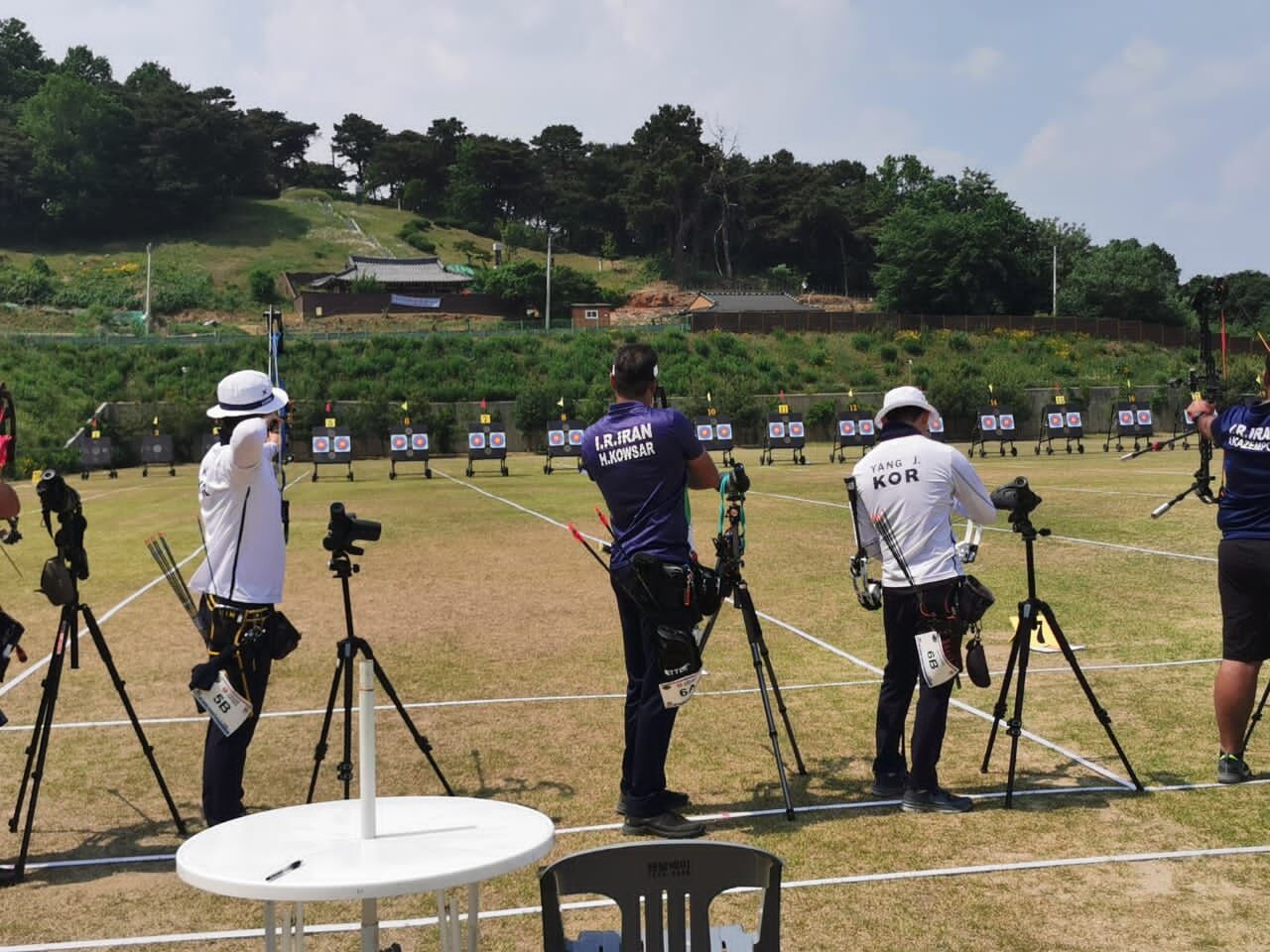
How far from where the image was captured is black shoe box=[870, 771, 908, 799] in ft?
20.3

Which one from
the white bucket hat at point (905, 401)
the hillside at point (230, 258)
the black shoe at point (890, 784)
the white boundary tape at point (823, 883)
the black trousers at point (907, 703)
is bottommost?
the white boundary tape at point (823, 883)

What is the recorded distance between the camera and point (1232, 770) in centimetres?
611

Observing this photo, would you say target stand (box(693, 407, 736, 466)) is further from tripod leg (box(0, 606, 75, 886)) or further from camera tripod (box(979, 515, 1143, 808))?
tripod leg (box(0, 606, 75, 886))

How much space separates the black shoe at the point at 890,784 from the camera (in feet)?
20.3

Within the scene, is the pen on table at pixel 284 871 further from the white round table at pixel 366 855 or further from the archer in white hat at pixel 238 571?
the archer in white hat at pixel 238 571

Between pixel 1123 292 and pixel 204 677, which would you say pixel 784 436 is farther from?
pixel 1123 292

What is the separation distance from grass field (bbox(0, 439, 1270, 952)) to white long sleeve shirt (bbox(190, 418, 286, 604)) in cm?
125

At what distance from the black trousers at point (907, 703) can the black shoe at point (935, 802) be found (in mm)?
36

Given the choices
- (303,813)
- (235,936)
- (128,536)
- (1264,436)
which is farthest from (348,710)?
(128,536)

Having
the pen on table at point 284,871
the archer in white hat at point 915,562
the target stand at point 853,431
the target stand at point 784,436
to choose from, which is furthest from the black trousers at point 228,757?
the target stand at point 853,431

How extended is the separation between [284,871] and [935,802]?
12.5 ft

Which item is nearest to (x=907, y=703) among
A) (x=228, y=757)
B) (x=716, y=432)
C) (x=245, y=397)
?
(x=228, y=757)

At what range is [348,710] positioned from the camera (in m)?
6.15

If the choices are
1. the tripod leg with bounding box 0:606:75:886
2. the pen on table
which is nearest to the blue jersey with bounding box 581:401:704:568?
the tripod leg with bounding box 0:606:75:886
